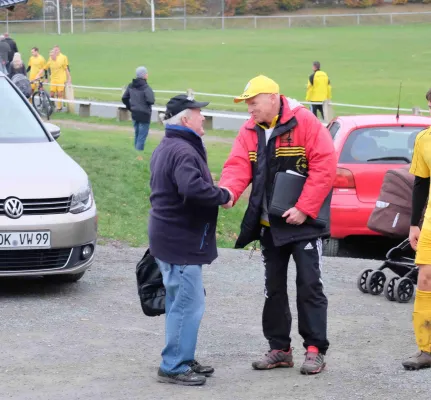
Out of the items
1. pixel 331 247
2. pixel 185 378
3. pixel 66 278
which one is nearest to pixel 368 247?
pixel 331 247

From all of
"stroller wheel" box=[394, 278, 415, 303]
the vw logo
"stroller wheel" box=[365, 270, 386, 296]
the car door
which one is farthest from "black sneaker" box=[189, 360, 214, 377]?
the car door

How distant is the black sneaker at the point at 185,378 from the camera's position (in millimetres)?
6371

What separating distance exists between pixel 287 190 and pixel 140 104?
1544 centimetres

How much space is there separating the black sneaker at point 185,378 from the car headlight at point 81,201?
261cm

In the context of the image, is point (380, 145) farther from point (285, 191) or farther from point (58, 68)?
Answer: point (58, 68)

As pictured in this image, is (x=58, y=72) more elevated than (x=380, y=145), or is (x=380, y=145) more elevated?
(x=380, y=145)

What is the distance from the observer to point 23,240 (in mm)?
8461

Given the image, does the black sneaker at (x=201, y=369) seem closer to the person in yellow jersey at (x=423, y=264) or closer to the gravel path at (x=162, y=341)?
the gravel path at (x=162, y=341)

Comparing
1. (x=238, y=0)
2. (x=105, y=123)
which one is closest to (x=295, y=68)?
(x=105, y=123)

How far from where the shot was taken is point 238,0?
3590 inches

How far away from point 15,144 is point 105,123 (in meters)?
21.5

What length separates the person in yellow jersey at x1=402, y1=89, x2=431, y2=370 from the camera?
669 centimetres

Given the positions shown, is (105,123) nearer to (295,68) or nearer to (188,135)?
(188,135)

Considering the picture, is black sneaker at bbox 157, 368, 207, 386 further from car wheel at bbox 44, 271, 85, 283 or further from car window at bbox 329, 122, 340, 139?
car window at bbox 329, 122, 340, 139
